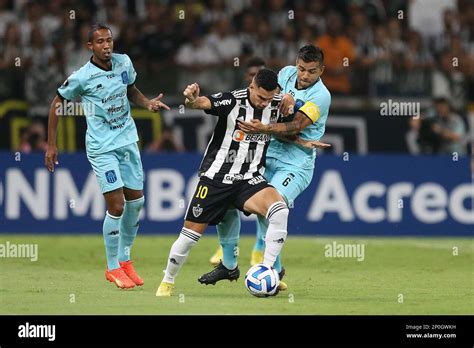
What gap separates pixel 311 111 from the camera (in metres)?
12.2

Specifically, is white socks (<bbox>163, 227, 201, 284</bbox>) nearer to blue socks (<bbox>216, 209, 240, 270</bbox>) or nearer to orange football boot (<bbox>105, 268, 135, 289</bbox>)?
blue socks (<bbox>216, 209, 240, 270</bbox>)

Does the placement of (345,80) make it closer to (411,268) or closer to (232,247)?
(411,268)

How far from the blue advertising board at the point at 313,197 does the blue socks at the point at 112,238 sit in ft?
19.9

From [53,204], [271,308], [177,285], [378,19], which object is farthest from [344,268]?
[378,19]

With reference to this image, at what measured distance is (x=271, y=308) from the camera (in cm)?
1115

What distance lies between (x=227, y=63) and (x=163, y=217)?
3.40 metres

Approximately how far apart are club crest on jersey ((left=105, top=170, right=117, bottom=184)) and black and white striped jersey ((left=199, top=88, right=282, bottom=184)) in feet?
3.85

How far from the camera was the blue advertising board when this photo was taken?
742 inches

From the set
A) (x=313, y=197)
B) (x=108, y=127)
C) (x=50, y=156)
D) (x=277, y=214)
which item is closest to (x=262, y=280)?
(x=277, y=214)

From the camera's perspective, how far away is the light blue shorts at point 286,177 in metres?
12.5

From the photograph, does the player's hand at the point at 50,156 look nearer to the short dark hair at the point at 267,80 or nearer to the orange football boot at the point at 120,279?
the orange football boot at the point at 120,279

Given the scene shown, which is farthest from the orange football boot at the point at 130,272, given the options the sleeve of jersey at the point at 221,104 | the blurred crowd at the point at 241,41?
the blurred crowd at the point at 241,41
